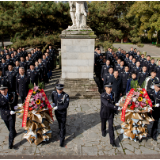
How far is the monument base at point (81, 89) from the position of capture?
8.49 metres

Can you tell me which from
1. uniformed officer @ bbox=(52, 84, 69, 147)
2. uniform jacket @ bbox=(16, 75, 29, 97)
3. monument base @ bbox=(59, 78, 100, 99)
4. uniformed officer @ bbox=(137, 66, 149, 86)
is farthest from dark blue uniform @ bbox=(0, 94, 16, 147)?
uniformed officer @ bbox=(137, 66, 149, 86)

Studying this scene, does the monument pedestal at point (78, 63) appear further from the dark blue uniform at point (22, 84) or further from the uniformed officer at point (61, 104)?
the uniformed officer at point (61, 104)

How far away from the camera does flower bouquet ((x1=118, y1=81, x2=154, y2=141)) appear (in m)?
4.74

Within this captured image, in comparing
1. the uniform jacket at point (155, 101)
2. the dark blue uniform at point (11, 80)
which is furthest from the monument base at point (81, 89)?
the uniform jacket at point (155, 101)

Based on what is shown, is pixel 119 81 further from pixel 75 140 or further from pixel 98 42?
pixel 98 42

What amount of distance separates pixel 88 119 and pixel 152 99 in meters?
2.53

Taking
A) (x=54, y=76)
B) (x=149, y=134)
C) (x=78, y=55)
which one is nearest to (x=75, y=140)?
(x=149, y=134)

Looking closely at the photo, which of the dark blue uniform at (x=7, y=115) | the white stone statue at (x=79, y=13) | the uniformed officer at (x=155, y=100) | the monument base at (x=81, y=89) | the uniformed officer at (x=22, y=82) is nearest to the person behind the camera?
the dark blue uniform at (x=7, y=115)

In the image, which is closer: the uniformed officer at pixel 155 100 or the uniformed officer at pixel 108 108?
the uniformed officer at pixel 108 108

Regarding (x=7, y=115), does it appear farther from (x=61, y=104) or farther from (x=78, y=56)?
(x=78, y=56)

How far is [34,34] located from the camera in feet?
64.1

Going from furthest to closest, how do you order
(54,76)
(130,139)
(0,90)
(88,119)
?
(54,76) < (88,119) < (130,139) < (0,90)

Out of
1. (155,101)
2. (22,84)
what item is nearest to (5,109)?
(22,84)

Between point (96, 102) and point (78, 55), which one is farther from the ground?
point (78, 55)
